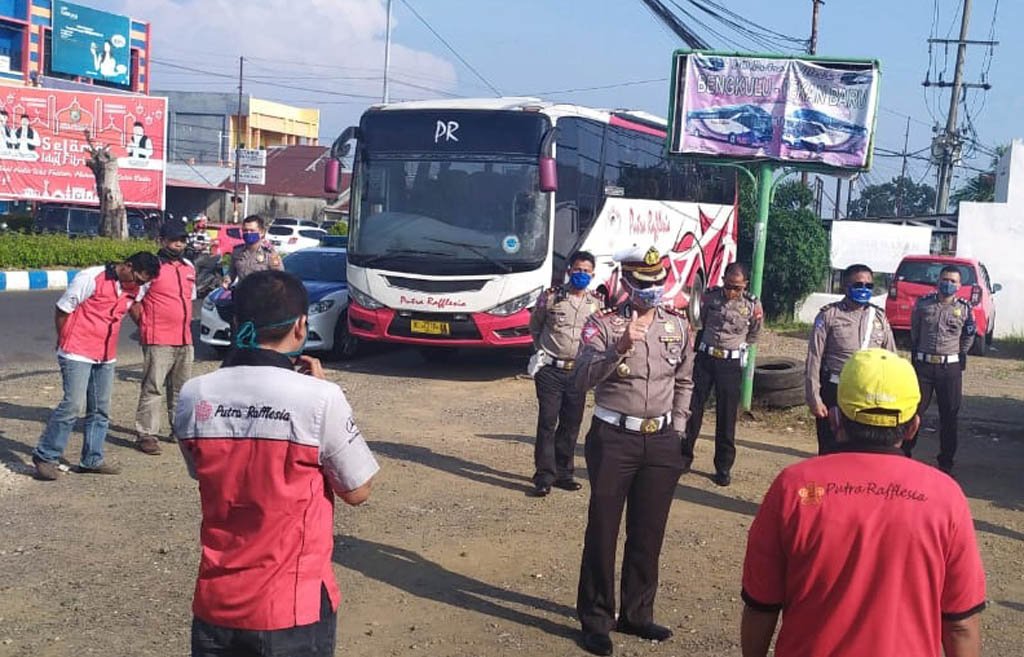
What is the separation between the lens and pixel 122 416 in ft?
35.6

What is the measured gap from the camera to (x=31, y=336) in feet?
54.2

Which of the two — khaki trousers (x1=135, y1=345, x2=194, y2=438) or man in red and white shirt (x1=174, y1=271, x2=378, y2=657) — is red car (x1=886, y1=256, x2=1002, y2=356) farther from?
man in red and white shirt (x1=174, y1=271, x2=378, y2=657)

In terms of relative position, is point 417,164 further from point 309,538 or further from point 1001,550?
point 309,538

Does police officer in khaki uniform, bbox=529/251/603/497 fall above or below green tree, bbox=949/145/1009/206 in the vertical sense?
below

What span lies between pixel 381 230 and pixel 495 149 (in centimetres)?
176

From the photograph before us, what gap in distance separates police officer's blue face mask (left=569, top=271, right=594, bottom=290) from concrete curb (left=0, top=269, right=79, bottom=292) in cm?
1847

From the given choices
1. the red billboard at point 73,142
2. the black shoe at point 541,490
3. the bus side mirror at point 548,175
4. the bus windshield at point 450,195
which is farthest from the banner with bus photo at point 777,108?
the red billboard at point 73,142

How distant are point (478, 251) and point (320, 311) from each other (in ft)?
8.09

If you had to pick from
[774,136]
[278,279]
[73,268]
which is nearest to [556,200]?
[774,136]

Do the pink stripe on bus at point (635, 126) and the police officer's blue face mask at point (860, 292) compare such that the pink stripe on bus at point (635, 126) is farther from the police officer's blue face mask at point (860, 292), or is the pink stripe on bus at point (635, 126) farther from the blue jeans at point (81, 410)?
the blue jeans at point (81, 410)

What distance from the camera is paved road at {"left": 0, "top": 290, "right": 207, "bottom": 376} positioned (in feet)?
48.0

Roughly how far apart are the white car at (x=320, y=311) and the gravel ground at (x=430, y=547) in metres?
3.16

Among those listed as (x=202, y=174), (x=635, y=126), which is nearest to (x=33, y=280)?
(x=635, y=126)

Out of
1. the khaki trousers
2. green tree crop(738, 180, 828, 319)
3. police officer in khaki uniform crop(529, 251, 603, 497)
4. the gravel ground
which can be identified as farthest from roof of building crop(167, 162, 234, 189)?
police officer in khaki uniform crop(529, 251, 603, 497)
